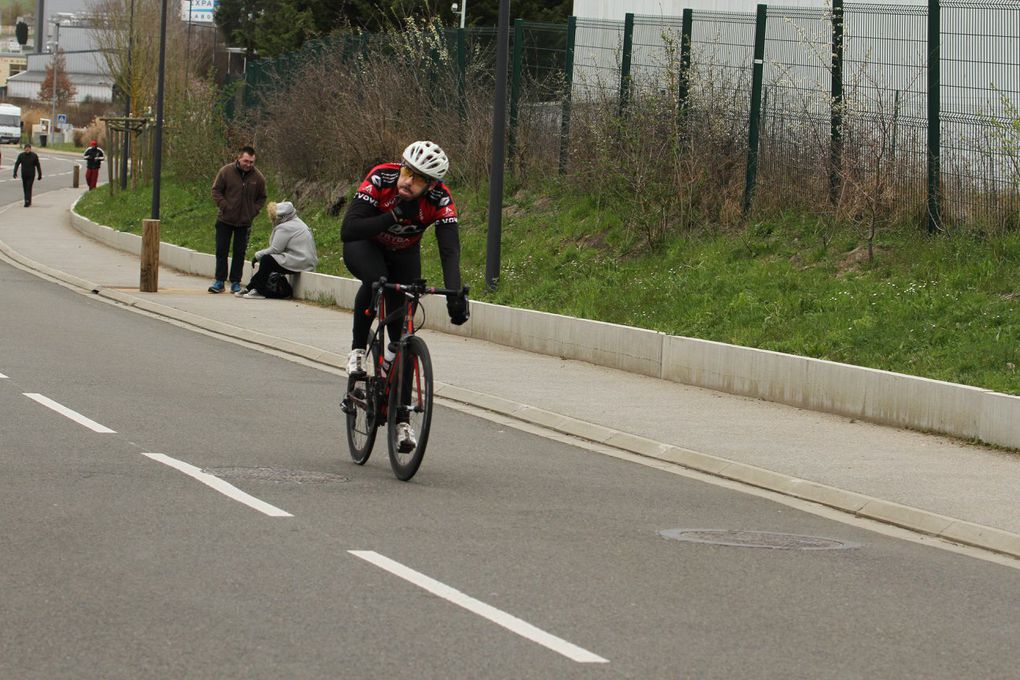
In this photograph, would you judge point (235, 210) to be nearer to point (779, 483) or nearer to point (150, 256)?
point (150, 256)

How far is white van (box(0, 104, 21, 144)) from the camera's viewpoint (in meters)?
118

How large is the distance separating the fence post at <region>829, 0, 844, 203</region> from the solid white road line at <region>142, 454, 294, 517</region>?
1035 cm

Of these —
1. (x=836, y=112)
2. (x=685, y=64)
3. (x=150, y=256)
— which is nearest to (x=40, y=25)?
(x=150, y=256)

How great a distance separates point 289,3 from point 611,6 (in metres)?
29.5

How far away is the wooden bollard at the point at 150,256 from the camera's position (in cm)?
2316

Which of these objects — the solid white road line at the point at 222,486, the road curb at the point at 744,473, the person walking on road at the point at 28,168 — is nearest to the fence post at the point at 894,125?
the road curb at the point at 744,473

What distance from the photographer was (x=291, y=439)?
1115 centimetres

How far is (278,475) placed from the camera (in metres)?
9.54

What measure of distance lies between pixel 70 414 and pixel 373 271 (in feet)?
9.91

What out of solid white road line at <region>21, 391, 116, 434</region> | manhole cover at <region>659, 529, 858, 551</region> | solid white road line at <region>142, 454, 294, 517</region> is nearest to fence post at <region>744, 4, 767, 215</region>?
solid white road line at <region>21, 391, 116, 434</region>

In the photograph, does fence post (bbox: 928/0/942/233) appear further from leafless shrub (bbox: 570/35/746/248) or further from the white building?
the white building

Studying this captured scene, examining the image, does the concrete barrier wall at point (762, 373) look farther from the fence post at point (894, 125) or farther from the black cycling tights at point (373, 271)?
the black cycling tights at point (373, 271)

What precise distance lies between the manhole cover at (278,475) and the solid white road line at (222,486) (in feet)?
0.32

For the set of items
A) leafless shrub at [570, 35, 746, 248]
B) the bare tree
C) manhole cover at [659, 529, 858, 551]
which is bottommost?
manhole cover at [659, 529, 858, 551]
